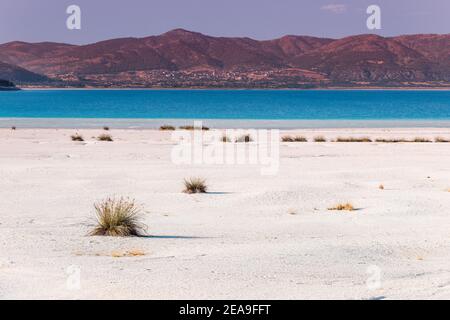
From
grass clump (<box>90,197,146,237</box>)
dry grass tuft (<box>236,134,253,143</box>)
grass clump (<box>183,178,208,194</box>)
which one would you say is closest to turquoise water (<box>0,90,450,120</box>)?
dry grass tuft (<box>236,134,253,143</box>)

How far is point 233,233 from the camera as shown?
11789mm

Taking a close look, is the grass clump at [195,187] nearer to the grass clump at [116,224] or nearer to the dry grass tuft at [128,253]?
the grass clump at [116,224]

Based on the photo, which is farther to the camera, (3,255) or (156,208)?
(156,208)

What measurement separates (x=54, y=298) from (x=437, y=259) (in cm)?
479

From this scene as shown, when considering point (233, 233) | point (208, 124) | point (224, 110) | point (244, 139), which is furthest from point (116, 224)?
point (224, 110)

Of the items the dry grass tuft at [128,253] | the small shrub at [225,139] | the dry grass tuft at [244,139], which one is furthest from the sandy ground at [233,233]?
the small shrub at [225,139]

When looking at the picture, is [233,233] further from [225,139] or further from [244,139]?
[225,139]

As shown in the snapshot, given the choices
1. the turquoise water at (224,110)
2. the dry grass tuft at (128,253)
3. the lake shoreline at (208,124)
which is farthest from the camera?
the turquoise water at (224,110)

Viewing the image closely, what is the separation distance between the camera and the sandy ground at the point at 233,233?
318 inches

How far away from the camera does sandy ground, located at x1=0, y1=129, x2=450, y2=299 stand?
8.07 metres
